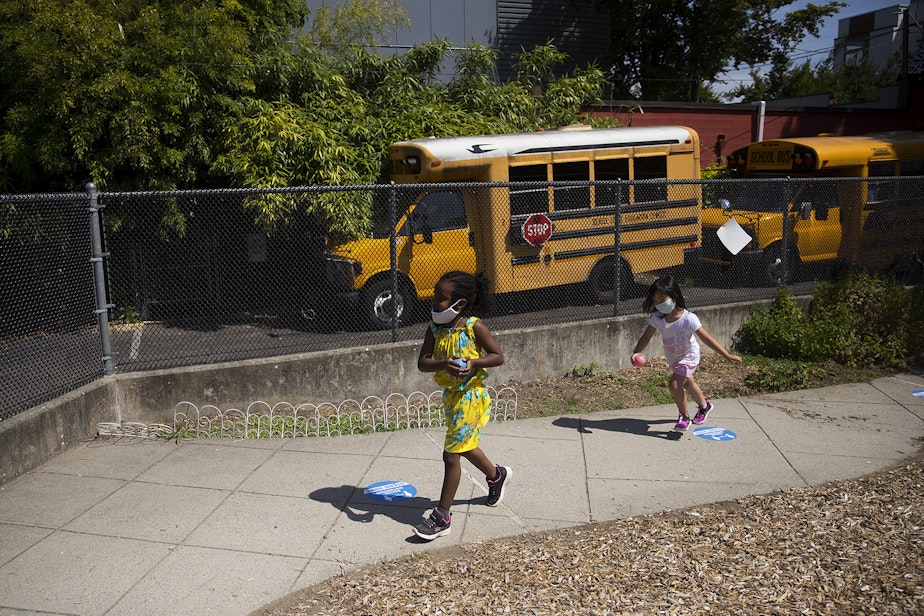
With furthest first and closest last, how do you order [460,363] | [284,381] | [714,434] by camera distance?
[284,381] → [714,434] → [460,363]

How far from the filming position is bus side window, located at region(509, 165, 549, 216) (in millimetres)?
9258

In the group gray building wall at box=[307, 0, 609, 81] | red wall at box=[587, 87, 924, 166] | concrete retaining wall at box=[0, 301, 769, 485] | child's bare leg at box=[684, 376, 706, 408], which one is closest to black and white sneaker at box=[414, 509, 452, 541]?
child's bare leg at box=[684, 376, 706, 408]

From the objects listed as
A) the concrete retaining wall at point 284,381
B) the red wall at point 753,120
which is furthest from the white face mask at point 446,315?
the red wall at point 753,120

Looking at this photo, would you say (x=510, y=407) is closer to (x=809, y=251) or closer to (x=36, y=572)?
(x=36, y=572)

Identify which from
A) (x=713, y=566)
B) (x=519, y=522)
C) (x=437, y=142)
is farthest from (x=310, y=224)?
(x=713, y=566)

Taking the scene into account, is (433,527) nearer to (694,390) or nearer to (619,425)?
(619,425)

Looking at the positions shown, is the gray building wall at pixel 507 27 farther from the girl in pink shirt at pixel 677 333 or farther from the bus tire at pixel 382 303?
the girl in pink shirt at pixel 677 333

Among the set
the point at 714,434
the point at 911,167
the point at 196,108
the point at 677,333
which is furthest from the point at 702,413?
the point at 911,167

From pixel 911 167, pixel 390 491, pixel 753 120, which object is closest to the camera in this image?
pixel 390 491

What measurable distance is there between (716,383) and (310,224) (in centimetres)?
501

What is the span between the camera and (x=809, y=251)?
410 inches

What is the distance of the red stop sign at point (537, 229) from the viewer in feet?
30.1

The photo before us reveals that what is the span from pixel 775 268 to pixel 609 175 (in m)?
2.52

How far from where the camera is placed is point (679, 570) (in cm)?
409
